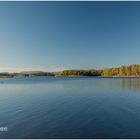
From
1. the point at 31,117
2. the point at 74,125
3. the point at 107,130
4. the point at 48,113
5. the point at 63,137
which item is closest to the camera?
the point at 63,137

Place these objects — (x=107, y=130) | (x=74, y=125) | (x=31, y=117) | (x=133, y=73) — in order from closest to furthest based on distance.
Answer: (x=107, y=130), (x=74, y=125), (x=31, y=117), (x=133, y=73)

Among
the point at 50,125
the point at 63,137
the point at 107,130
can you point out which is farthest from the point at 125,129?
the point at 50,125

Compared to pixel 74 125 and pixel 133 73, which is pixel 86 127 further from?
pixel 133 73

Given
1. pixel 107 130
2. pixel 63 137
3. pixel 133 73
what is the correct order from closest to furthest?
pixel 63 137
pixel 107 130
pixel 133 73

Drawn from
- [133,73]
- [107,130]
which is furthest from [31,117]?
[133,73]

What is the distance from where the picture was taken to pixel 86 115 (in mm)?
8289

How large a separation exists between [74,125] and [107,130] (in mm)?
1186

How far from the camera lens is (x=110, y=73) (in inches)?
2992

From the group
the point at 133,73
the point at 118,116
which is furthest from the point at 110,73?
the point at 118,116

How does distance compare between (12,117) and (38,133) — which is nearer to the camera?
(38,133)

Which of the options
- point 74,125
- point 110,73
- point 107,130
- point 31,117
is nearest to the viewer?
point 107,130

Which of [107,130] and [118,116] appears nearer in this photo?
[107,130]

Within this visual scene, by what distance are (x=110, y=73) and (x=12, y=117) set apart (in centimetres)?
7041

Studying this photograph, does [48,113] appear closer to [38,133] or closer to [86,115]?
[86,115]
